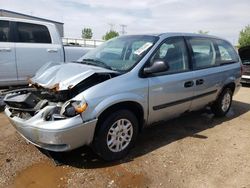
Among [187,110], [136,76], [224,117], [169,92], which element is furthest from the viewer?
[224,117]

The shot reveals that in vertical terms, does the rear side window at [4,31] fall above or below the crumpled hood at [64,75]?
above

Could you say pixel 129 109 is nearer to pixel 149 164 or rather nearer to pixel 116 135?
pixel 116 135

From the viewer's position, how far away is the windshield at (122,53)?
4.20 metres

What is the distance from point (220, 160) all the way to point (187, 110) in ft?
3.97

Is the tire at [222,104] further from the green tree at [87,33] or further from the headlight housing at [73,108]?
the green tree at [87,33]

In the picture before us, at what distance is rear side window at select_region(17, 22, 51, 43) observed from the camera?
6629 mm

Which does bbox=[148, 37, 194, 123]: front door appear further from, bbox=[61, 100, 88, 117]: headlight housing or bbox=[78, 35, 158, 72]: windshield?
bbox=[61, 100, 88, 117]: headlight housing

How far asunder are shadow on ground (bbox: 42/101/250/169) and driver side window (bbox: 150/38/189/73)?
112cm

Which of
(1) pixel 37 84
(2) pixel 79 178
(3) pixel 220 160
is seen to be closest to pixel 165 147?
(3) pixel 220 160

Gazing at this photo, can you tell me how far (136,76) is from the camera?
13.2 feet

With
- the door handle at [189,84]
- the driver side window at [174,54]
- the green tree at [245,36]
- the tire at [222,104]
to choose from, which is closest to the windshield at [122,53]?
the driver side window at [174,54]

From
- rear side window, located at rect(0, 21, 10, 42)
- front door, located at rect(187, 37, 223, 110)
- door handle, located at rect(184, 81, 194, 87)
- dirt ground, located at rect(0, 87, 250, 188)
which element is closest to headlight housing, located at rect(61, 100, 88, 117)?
dirt ground, located at rect(0, 87, 250, 188)

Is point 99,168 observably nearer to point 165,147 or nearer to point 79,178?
point 79,178

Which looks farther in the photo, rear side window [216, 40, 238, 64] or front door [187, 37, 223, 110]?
rear side window [216, 40, 238, 64]
